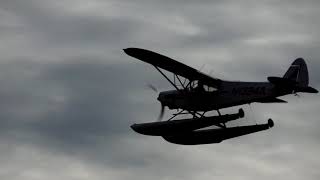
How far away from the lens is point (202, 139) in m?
58.5

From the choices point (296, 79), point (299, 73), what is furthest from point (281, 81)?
point (299, 73)

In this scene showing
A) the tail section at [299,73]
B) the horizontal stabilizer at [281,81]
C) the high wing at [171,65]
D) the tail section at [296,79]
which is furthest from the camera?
the tail section at [299,73]

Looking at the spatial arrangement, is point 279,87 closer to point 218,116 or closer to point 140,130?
point 218,116

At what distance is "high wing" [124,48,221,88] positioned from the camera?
5681 centimetres

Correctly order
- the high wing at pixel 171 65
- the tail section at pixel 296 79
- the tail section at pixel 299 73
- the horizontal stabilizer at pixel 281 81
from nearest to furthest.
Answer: the horizontal stabilizer at pixel 281 81
the tail section at pixel 296 79
the high wing at pixel 171 65
the tail section at pixel 299 73

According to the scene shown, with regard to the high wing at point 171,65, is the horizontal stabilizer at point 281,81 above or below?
below

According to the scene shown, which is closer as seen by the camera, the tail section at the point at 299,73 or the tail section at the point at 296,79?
the tail section at the point at 296,79

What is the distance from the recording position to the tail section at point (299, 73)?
188ft

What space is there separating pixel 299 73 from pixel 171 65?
5.96m

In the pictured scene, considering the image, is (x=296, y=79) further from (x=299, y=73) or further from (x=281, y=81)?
(x=281, y=81)

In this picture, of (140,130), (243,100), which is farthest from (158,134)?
(243,100)

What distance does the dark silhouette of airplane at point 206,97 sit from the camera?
56.2 m

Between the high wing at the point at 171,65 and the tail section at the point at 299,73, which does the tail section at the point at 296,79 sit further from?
the high wing at the point at 171,65

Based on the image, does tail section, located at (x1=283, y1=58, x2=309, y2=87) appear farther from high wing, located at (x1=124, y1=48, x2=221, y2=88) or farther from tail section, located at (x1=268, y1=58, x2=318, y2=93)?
high wing, located at (x1=124, y1=48, x2=221, y2=88)
